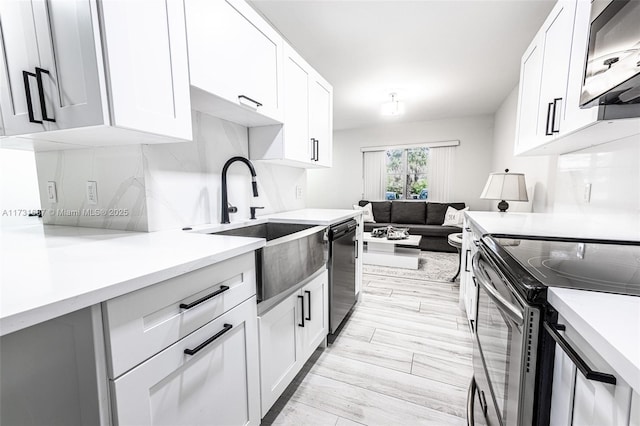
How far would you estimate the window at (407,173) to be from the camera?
566 centimetres

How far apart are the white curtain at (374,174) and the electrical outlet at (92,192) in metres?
5.31

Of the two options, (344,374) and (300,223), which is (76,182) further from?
(344,374)

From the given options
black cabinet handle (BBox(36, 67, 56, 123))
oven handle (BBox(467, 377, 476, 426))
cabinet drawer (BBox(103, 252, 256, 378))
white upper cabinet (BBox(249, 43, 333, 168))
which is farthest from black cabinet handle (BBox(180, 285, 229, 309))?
oven handle (BBox(467, 377, 476, 426))

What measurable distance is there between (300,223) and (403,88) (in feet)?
9.68

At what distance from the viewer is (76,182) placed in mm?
1382

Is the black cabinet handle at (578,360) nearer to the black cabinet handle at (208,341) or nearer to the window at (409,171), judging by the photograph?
the black cabinet handle at (208,341)

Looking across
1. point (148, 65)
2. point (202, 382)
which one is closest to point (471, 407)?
point (202, 382)

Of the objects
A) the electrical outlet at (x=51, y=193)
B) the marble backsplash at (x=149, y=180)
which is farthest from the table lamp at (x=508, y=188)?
the electrical outlet at (x=51, y=193)

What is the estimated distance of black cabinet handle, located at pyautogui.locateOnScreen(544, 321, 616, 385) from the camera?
44cm

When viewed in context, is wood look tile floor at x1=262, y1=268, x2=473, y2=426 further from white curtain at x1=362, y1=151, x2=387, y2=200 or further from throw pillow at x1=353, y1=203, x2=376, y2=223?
white curtain at x1=362, y1=151, x2=387, y2=200

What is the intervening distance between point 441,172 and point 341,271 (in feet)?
14.6

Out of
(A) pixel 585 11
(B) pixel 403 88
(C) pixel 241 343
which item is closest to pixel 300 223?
(C) pixel 241 343

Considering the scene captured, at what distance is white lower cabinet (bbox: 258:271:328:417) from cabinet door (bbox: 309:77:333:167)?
3.91 ft

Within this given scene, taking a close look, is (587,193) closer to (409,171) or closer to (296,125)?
(296,125)
